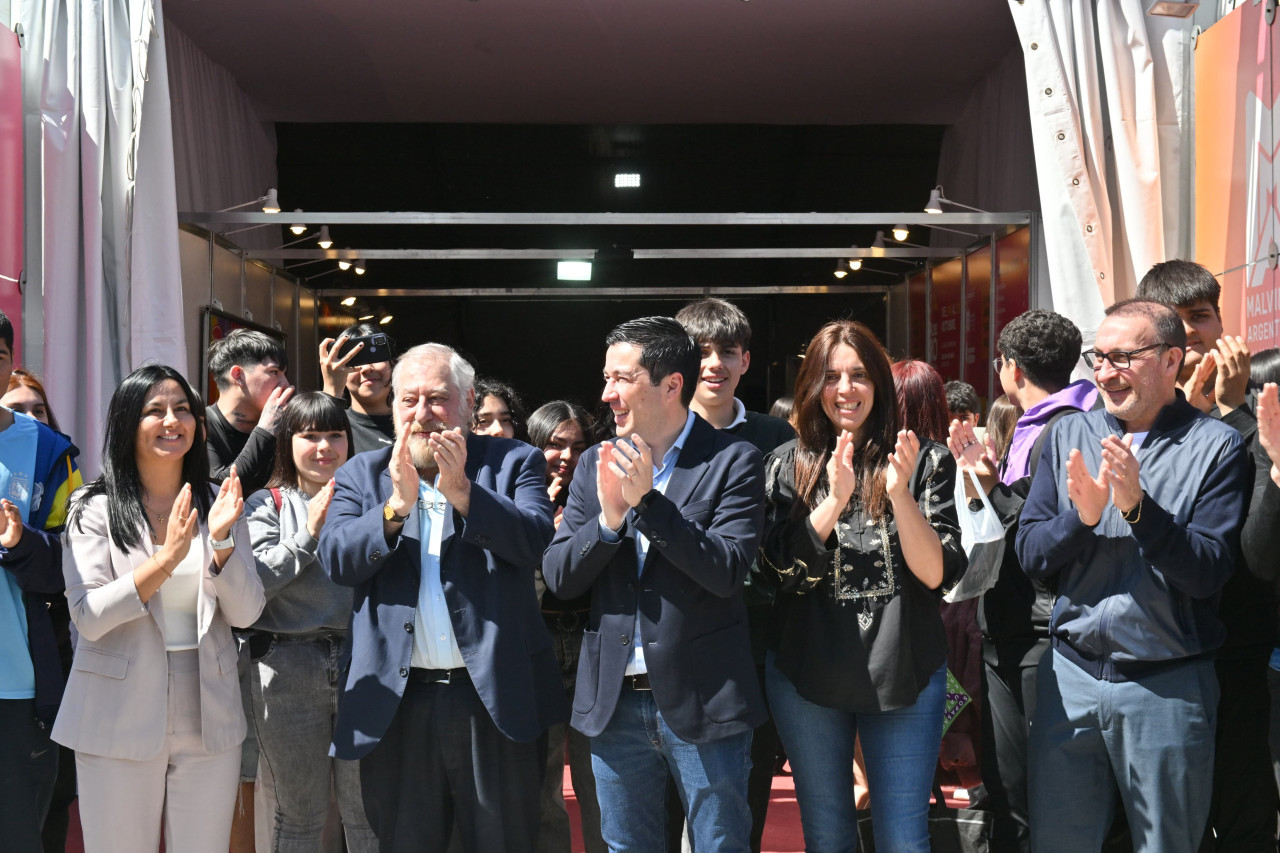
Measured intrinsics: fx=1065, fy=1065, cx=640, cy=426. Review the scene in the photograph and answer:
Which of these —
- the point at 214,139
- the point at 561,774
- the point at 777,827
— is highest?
the point at 214,139

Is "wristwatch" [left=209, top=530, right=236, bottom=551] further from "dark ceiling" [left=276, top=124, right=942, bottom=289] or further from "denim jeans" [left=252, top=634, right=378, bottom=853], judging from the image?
"dark ceiling" [left=276, top=124, right=942, bottom=289]

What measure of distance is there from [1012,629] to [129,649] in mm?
2393

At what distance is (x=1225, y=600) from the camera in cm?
281

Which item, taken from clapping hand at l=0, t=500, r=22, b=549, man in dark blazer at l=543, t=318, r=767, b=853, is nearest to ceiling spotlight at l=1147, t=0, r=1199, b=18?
man in dark blazer at l=543, t=318, r=767, b=853

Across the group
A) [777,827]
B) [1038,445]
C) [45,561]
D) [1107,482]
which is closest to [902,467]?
[1107,482]

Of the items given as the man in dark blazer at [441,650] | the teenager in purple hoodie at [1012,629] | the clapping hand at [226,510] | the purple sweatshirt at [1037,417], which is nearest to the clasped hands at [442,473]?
the man in dark blazer at [441,650]

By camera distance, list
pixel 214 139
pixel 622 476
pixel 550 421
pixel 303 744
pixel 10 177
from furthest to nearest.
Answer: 1. pixel 214 139
2. pixel 10 177
3. pixel 550 421
4. pixel 303 744
5. pixel 622 476

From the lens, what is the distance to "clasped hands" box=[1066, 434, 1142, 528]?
2.42 m

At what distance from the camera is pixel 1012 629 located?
3.03 metres

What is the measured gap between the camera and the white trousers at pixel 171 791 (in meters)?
2.70

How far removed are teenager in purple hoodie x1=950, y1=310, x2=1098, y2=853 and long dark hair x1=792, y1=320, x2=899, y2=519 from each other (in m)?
0.25

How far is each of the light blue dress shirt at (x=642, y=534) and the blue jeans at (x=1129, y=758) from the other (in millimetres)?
1090

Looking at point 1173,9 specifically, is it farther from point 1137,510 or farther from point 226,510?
point 226,510

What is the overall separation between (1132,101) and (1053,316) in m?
2.37
